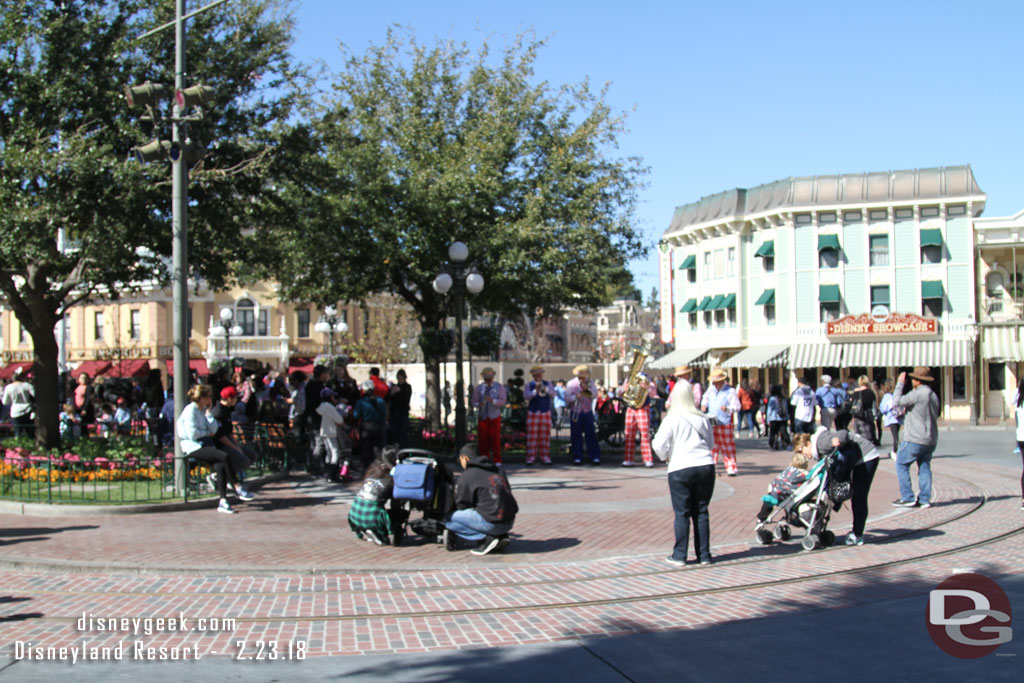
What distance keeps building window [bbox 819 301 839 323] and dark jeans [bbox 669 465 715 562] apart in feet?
113

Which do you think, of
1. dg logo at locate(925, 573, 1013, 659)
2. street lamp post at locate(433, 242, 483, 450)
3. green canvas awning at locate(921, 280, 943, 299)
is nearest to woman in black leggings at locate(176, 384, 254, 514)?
street lamp post at locate(433, 242, 483, 450)

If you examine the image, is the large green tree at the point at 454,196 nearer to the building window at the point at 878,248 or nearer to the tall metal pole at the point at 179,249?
the tall metal pole at the point at 179,249

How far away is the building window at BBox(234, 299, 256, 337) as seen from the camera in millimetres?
53812

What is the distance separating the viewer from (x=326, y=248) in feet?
69.3

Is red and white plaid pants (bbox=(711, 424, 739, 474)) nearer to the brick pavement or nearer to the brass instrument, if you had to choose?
the brass instrument

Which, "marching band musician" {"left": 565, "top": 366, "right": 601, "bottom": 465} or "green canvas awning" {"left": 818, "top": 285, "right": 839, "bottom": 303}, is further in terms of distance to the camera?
"green canvas awning" {"left": 818, "top": 285, "right": 839, "bottom": 303}

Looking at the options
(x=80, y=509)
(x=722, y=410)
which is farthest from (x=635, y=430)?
(x=80, y=509)

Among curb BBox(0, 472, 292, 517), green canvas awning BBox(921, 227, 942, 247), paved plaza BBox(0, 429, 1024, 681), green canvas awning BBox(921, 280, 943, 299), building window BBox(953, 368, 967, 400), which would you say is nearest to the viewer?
paved plaza BBox(0, 429, 1024, 681)

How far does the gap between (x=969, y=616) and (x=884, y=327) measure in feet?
116

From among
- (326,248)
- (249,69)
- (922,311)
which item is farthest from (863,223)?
(249,69)

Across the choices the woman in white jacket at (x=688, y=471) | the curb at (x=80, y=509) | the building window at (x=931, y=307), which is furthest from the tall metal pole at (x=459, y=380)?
the building window at (x=931, y=307)

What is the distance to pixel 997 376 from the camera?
3803cm

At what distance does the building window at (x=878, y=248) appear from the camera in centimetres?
3978

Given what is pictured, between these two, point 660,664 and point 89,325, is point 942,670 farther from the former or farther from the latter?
point 89,325
